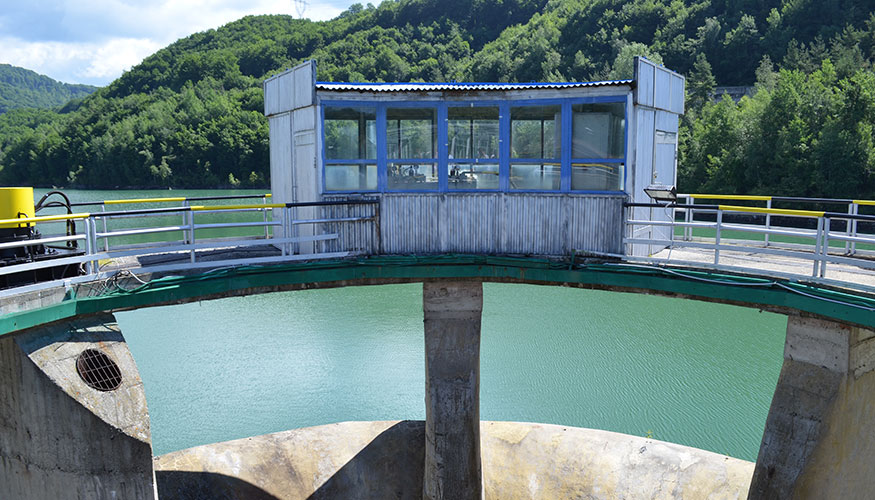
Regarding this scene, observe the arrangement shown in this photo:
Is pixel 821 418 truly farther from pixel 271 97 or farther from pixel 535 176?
pixel 271 97

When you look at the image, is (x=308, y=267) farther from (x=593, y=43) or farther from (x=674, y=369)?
(x=593, y=43)

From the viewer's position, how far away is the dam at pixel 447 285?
9102 mm

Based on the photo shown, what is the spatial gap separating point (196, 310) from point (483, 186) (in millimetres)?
23733

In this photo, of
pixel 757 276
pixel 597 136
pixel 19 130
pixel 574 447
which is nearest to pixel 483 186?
pixel 597 136

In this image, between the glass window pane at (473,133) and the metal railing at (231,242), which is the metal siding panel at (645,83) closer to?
the glass window pane at (473,133)

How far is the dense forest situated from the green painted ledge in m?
41.6

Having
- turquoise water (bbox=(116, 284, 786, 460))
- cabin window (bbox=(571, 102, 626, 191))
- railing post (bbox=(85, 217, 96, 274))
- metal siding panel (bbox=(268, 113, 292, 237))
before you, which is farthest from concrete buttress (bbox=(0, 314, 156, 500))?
turquoise water (bbox=(116, 284, 786, 460))

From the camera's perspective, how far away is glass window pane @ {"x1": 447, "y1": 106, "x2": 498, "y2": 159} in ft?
37.5

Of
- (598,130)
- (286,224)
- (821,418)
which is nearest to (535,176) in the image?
(598,130)

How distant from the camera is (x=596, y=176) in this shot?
11.2m

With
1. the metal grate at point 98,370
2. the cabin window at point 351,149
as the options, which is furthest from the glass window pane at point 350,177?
the metal grate at point 98,370

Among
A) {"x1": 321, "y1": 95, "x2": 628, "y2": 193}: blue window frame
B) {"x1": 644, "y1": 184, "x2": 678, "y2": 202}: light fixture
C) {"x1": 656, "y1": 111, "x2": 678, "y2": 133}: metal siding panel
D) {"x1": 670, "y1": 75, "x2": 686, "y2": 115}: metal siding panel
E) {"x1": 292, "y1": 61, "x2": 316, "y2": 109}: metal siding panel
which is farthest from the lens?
{"x1": 670, "y1": 75, "x2": 686, "y2": 115}: metal siding panel

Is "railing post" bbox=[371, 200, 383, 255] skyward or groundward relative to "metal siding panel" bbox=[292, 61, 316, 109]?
groundward

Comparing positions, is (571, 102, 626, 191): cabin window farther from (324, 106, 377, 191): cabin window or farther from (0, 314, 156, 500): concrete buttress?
(0, 314, 156, 500): concrete buttress
